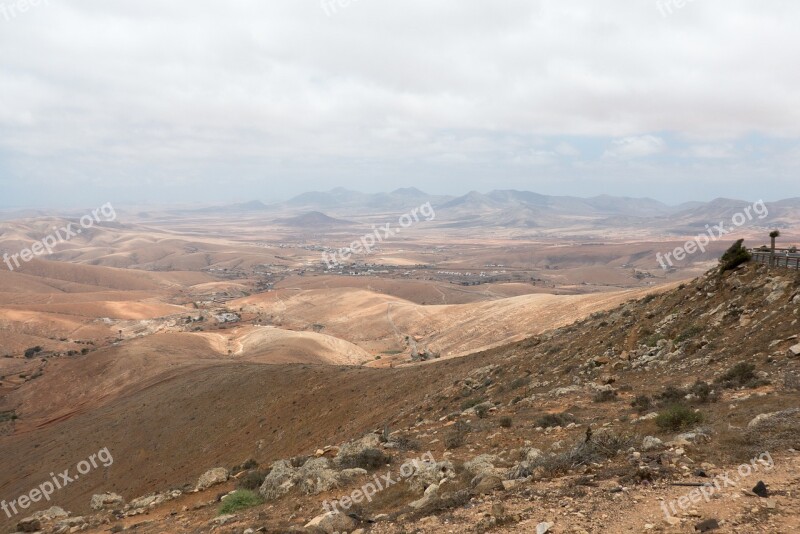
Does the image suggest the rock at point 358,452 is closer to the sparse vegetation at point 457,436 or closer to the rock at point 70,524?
the sparse vegetation at point 457,436

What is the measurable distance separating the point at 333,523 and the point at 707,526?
6258 mm

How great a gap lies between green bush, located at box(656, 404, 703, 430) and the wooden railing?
34.8 feet

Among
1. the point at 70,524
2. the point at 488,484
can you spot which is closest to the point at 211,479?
the point at 70,524

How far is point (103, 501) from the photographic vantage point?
61.5 feet

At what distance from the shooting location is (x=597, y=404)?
13484 millimetres

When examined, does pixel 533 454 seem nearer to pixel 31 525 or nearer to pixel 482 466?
pixel 482 466

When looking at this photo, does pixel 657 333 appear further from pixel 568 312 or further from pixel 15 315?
pixel 15 315

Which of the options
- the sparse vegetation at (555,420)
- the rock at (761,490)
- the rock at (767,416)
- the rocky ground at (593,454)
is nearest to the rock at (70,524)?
the rocky ground at (593,454)

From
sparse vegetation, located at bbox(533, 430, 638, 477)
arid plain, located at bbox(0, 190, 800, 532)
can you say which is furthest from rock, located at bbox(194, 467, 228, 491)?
sparse vegetation, located at bbox(533, 430, 638, 477)

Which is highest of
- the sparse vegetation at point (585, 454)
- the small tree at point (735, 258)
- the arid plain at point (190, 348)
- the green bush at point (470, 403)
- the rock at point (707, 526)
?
the small tree at point (735, 258)

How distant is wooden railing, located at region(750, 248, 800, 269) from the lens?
16.6m

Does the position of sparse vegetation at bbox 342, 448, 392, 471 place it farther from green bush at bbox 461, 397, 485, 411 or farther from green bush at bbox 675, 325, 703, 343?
green bush at bbox 675, 325, 703, 343

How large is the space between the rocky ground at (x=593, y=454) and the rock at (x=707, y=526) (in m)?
0.02

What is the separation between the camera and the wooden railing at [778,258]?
16641 millimetres
